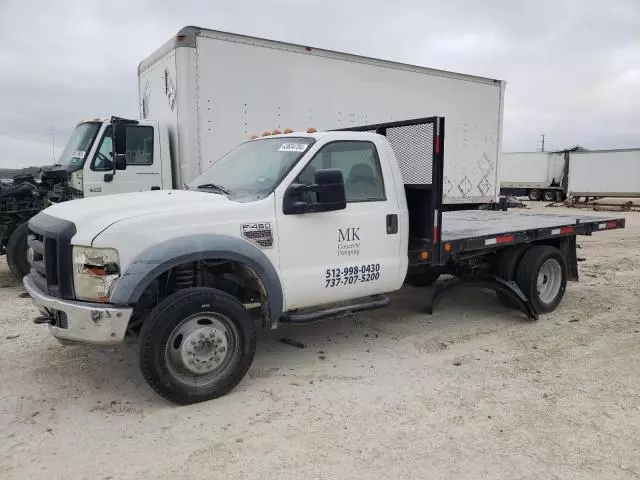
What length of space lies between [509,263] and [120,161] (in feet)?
18.9

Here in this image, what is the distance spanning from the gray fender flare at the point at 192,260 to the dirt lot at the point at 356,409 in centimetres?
79

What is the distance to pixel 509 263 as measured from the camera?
21.2ft

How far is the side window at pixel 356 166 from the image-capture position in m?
4.82

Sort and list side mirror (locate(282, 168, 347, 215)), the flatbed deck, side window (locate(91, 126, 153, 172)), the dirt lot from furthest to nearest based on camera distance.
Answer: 1. side window (locate(91, 126, 153, 172))
2. the flatbed deck
3. side mirror (locate(282, 168, 347, 215))
4. the dirt lot

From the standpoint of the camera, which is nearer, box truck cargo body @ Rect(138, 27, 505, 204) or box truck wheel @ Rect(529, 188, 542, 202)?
box truck cargo body @ Rect(138, 27, 505, 204)

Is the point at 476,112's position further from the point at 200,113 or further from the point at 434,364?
the point at 434,364

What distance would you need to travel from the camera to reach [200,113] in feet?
27.3

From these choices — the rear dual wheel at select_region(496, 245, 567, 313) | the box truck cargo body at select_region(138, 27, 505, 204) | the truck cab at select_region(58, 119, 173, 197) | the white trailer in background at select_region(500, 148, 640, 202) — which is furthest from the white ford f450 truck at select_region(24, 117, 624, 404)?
the white trailer in background at select_region(500, 148, 640, 202)

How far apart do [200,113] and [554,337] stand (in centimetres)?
578

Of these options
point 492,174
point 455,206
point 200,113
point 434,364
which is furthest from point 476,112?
point 434,364

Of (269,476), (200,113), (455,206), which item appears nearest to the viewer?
(269,476)

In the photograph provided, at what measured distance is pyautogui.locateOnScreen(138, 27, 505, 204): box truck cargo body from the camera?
27.3ft

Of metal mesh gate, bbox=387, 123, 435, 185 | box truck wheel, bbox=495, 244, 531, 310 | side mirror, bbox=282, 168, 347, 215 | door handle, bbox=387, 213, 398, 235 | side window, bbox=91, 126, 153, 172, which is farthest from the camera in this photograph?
side window, bbox=91, 126, 153, 172

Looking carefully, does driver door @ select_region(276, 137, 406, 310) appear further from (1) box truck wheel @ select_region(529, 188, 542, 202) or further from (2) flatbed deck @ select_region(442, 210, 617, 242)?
(1) box truck wheel @ select_region(529, 188, 542, 202)
